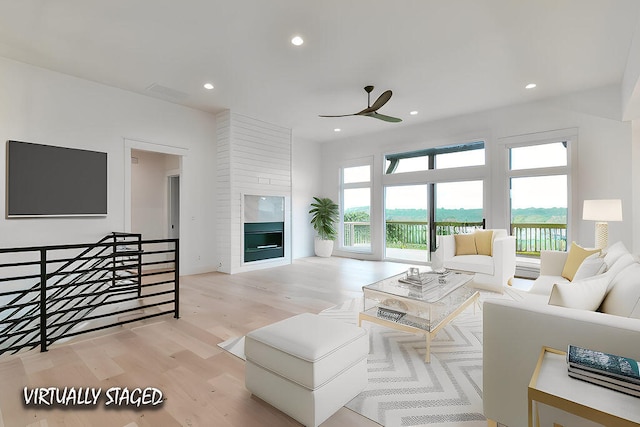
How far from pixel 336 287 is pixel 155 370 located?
281 cm

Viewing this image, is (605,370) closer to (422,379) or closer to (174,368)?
(422,379)

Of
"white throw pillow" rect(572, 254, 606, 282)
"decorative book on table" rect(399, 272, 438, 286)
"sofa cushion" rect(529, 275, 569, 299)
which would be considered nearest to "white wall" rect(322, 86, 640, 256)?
"sofa cushion" rect(529, 275, 569, 299)

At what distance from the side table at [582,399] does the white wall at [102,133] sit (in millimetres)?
5303

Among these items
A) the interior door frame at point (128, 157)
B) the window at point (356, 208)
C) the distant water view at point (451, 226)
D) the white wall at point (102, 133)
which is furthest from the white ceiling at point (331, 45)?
the window at point (356, 208)

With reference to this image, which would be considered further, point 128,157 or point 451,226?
point 451,226

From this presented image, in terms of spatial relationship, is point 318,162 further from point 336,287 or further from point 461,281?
point 461,281

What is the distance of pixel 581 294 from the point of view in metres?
1.52

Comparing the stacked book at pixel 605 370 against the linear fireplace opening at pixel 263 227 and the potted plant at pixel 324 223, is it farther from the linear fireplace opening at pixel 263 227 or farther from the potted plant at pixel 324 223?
the potted plant at pixel 324 223

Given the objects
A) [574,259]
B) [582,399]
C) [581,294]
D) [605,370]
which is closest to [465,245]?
[574,259]

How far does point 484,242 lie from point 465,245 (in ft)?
0.91

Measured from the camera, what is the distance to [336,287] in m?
4.59

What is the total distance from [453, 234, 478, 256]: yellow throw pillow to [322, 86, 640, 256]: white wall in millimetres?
1077

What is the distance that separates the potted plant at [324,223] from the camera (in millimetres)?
7613

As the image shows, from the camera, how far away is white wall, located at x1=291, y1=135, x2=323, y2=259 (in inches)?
295
